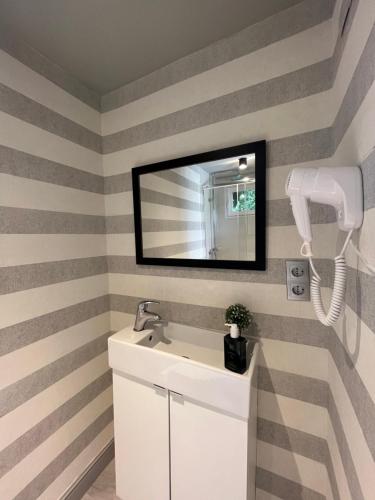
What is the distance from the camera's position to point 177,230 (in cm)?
122

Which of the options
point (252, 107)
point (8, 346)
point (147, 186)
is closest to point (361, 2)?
point (252, 107)

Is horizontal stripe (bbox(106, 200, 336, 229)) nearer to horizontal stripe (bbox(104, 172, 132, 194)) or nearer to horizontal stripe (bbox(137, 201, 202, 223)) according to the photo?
horizontal stripe (bbox(137, 201, 202, 223))

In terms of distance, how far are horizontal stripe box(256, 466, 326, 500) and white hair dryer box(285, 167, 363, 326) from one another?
3.15ft

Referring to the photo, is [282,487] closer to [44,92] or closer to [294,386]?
[294,386]

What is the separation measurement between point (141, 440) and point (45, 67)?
1.91 metres

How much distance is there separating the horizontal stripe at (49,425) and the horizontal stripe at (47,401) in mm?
24

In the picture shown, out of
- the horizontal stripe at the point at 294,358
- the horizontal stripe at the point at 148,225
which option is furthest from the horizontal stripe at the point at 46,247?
the horizontal stripe at the point at 294,358

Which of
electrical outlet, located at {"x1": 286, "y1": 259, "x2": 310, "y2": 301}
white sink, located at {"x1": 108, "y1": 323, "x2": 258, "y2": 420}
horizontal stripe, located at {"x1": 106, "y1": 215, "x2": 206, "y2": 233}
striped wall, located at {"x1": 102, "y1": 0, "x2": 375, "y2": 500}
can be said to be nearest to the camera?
striped wall, located at {"x1": 102, "y1": 0, "x2": 375, "y2": 500}

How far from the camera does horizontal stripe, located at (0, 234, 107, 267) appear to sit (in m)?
0.95

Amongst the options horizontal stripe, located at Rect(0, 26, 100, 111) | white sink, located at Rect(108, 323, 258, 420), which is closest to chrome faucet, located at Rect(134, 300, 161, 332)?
white sink, located at Rect(108, 323, 258, 420)

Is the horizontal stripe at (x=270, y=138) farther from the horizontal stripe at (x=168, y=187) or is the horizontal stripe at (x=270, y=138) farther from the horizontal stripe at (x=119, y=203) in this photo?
the horizontal stripe at (x=119, y=203)

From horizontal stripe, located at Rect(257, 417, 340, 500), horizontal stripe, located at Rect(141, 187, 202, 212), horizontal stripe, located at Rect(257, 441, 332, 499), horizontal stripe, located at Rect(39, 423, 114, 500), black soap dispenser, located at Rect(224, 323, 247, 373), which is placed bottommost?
horizontal stripe, located at Rect(39, 423, 114, 500)

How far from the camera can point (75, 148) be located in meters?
1.24

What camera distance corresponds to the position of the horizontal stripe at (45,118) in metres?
0.94
